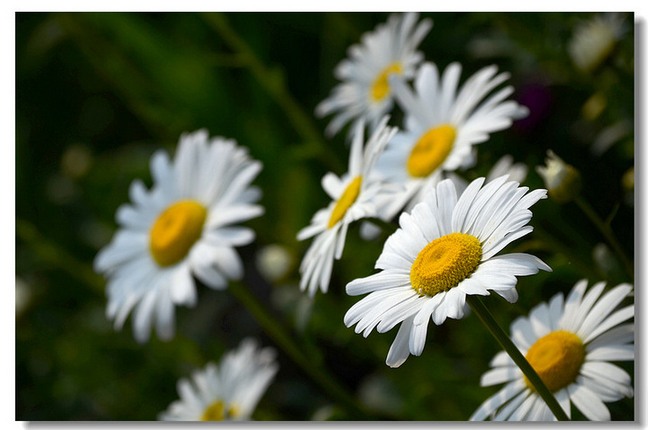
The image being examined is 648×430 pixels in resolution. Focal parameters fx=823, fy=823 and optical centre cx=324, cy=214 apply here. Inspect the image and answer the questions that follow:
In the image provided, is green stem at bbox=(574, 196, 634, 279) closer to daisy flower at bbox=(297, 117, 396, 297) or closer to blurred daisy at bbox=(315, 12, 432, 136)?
daisy flower at bbox=(297, 117, 396, 297)

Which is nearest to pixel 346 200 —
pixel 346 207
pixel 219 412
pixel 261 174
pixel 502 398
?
pixel 346 207

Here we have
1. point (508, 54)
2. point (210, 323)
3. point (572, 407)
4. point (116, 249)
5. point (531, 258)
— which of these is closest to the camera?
point (531, 258)

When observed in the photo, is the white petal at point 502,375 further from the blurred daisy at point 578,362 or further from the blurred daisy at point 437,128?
the blurred daisy at point 437,128

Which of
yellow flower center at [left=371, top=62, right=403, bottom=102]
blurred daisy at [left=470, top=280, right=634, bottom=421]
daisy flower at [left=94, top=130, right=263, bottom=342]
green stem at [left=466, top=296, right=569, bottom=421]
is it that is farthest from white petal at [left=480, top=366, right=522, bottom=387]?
yellow flower center at [left=371, top=62, right=403, bottom=102]

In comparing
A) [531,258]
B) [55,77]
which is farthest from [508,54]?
[55,77]

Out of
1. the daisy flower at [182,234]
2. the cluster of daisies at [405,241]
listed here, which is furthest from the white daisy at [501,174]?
the daisy flower at [182,234]
